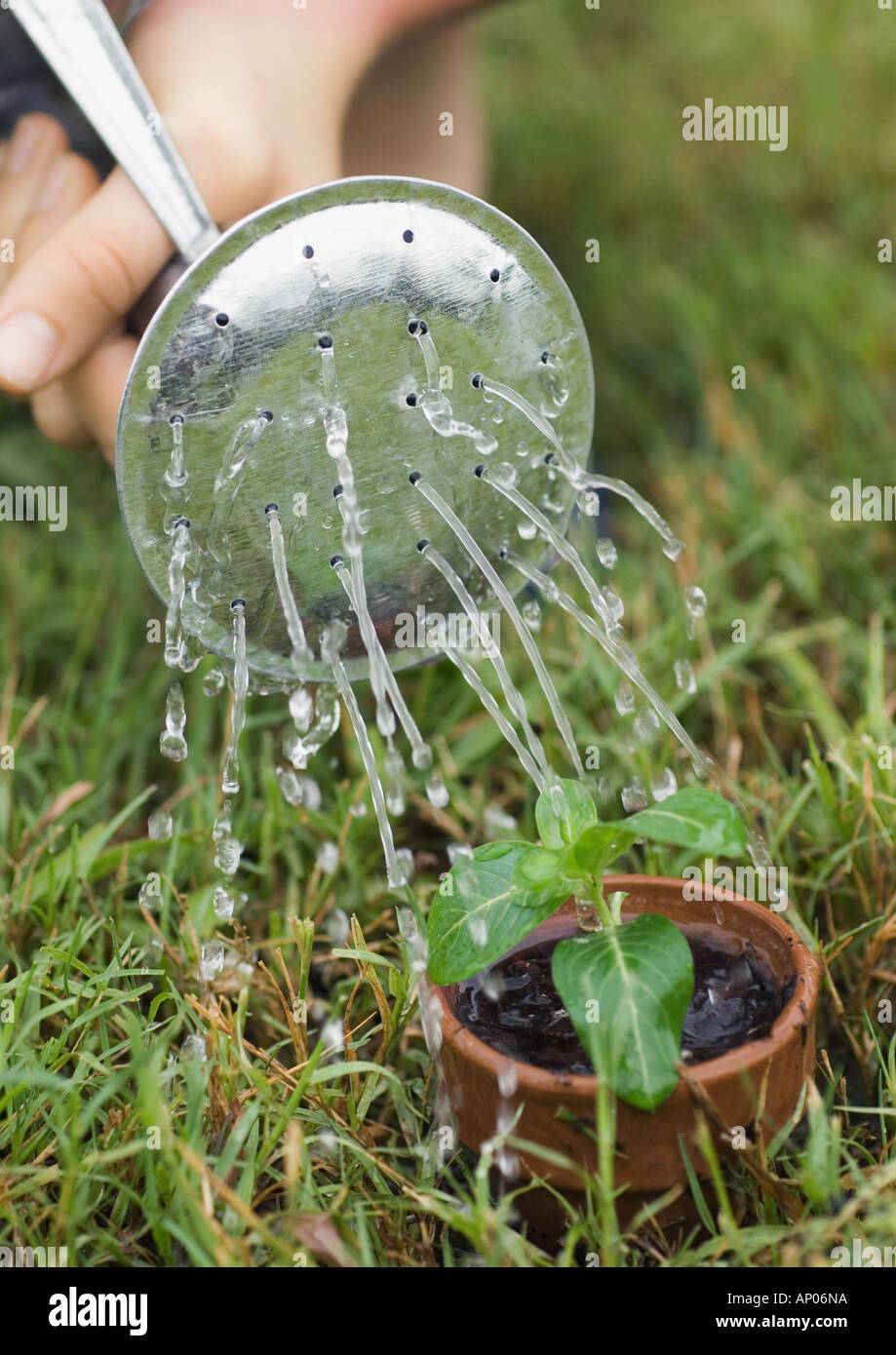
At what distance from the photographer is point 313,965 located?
1.38m

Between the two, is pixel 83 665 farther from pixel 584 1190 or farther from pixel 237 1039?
pixel 584 1190

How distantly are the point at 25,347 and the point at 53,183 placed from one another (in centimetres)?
37

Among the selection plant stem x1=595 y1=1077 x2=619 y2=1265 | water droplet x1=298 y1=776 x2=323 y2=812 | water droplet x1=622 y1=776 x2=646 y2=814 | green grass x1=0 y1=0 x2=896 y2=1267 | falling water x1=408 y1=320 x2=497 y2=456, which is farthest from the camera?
water droplet x1=298 y1=776 x2=323 y2=812

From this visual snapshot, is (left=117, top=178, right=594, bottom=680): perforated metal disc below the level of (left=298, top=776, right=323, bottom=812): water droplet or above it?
above

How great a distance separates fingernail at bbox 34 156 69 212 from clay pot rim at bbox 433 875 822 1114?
1007 mm

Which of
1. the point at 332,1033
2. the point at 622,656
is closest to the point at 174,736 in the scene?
the point at 332,1033

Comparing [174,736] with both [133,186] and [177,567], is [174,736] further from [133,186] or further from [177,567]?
[133,186]

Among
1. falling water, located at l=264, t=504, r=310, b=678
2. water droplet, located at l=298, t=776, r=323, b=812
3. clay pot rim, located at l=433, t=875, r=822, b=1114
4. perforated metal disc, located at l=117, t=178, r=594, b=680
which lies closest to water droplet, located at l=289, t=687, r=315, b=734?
falling water, located at l=264, t=504, r=310, b=678

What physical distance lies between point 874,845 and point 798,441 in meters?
1.14

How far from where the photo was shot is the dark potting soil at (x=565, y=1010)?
3.39 feet

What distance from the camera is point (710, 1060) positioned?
0.99m

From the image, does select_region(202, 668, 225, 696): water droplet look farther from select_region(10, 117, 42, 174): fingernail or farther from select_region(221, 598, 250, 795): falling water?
select_region(10, 117, 42, 174): fingernail

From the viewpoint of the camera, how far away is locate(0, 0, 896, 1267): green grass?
102cm

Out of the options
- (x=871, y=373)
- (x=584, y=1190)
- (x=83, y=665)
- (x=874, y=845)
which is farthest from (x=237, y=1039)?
(x=871, y=373)
